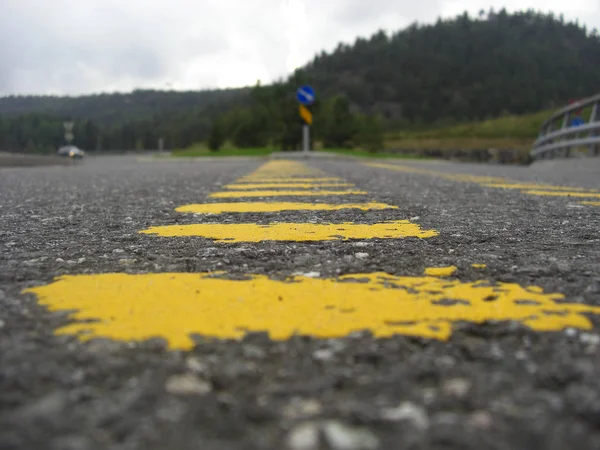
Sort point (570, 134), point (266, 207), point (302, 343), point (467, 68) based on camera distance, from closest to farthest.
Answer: point (302, 343)
point (266, 207)
point (570, 134)
point (467, 68)

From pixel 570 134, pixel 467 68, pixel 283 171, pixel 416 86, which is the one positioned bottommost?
pixel 283 171

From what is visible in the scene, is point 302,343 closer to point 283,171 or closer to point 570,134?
point 283,171

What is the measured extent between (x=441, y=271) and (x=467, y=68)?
370ft

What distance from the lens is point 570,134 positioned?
1211 centimetres

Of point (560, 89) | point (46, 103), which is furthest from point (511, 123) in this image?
point (46, 103)

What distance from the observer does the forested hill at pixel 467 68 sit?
92438 millimetres

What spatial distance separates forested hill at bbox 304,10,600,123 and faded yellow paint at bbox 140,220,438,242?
9046 centimetres

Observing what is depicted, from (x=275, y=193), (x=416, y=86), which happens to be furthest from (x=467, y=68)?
(x=275, y=193)

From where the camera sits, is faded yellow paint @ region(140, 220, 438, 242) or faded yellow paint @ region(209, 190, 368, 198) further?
faded yellow paint @ region(209, 190, 368, 198)

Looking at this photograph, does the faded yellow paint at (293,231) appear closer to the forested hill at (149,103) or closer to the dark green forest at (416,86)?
the dark green forest at (416,86)

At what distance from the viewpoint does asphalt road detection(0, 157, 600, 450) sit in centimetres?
84

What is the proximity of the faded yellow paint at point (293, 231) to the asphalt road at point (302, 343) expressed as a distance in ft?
0.35

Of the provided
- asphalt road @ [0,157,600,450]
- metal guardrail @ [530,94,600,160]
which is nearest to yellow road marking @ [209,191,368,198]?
asphalt road @ [0,157,600,450]

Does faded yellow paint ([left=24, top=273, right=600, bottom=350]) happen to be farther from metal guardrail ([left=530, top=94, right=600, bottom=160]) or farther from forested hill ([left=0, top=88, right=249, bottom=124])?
forested hill ([left=0, top=88, right=249, bottom=124])
